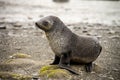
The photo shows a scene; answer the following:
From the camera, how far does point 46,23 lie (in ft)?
22.5

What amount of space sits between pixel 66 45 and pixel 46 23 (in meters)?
0.63

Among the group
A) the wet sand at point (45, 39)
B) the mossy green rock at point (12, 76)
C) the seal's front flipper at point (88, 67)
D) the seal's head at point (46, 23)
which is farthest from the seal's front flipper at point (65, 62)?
the mossy green rock at point (12, 76)

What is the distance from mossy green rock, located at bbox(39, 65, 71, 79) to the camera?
21.5ft

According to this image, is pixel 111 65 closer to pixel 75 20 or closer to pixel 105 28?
pixel 105 28

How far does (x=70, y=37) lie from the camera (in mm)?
7156

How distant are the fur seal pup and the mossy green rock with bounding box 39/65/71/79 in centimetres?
16

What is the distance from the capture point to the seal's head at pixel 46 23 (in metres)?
6.75

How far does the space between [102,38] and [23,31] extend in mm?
2959

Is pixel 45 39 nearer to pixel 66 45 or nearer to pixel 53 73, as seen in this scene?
pixel 66 45

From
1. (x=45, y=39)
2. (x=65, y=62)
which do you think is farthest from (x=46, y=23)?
(x=45, y=39)

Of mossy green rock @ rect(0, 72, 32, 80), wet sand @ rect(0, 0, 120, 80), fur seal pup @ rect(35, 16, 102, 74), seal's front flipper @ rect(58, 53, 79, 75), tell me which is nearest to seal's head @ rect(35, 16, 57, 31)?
fur seal pup @ rect(35, 16, 102, 74)

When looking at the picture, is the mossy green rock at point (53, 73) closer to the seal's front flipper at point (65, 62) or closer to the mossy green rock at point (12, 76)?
the seal's front flipper at point (65, 62)

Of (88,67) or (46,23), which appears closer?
(46,23)

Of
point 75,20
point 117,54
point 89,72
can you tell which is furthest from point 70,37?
point 75,20
